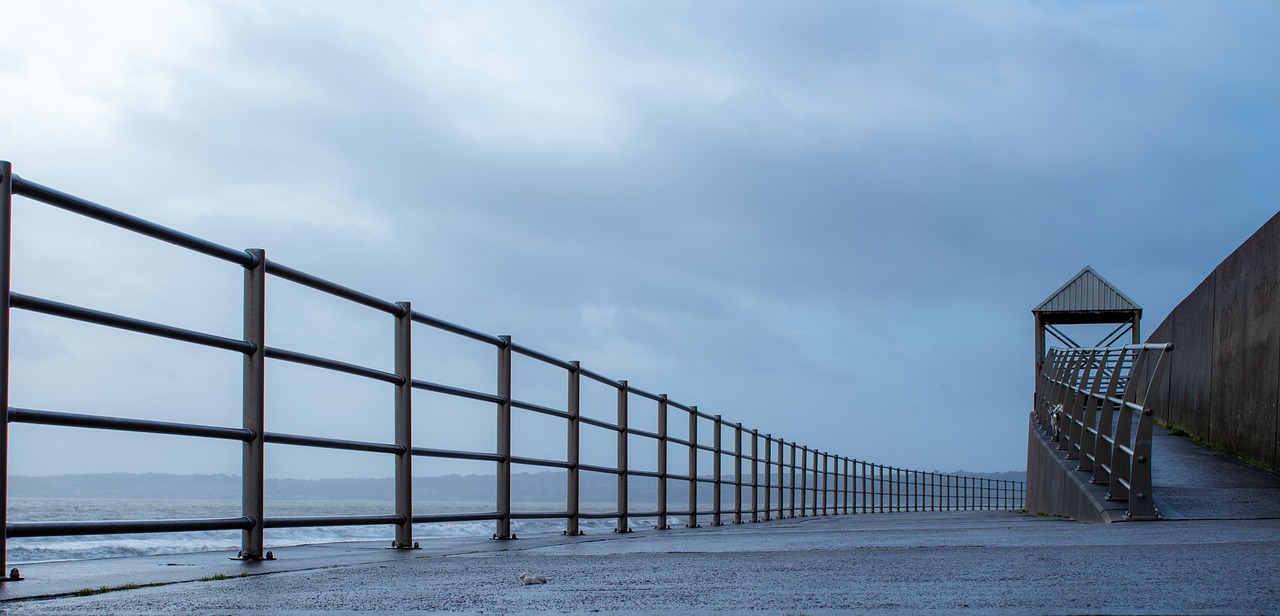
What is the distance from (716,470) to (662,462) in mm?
1682

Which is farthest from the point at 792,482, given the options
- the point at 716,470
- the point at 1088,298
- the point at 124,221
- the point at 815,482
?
the point at 1088,298

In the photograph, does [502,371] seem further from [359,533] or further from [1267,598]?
[359,533]

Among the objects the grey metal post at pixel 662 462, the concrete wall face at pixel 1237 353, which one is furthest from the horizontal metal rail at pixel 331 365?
the concrete wall face at pixel 1237 353

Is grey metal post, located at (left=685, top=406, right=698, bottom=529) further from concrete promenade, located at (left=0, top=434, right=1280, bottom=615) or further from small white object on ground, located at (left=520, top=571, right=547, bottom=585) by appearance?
small white object on ground, located at (left=520, top=571, right=547, bottom=585)

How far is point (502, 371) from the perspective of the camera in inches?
233

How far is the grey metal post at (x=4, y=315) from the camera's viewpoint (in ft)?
9.21

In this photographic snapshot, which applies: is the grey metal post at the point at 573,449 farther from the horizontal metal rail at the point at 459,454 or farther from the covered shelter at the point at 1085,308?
the covered shelter at the point at 1085,308

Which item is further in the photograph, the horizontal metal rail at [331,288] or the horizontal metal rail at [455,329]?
the horizontal metal rail at [455,329]

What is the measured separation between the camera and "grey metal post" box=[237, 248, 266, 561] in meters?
3.80

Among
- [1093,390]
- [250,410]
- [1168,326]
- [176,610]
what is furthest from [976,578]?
[1168,326]

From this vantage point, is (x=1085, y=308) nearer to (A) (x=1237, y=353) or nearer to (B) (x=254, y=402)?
(A) (x=1237, y=353)

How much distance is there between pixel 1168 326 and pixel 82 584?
49.6ft

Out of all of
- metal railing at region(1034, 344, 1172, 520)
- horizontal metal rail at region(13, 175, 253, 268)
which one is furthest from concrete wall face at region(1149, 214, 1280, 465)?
horizontal metal rail at region(13, 175, 253, 268)

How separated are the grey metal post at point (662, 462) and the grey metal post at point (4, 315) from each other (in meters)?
5.25
